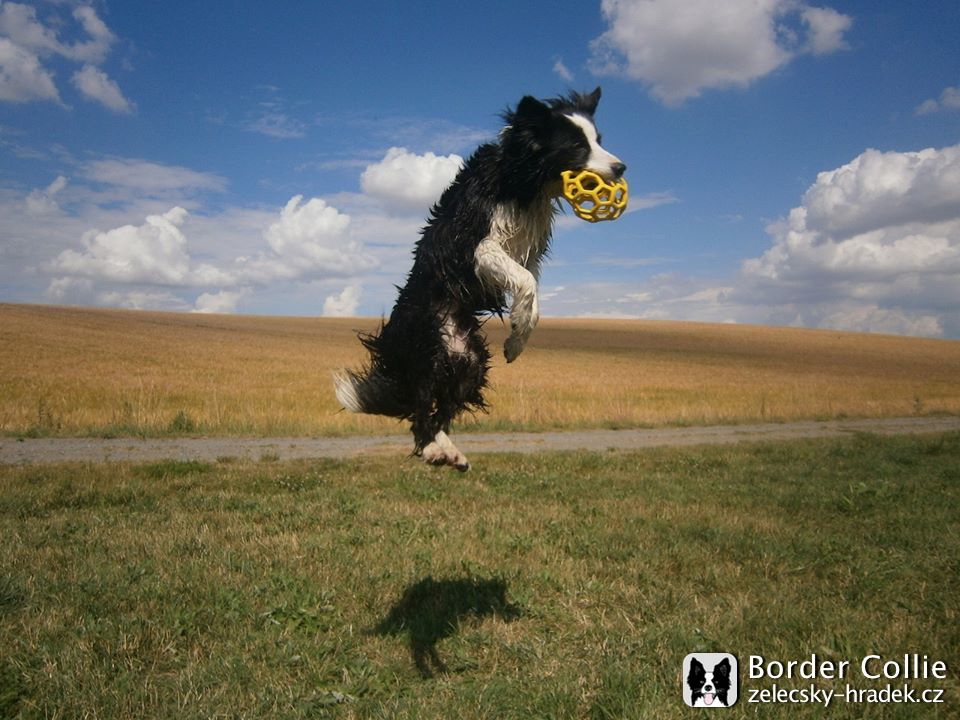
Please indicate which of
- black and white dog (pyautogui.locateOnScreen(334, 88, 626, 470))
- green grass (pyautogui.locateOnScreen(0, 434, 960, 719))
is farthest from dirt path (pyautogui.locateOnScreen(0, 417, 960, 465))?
black and white dog (pyautogui.locateOnScreen(334, 88, 626, 470))

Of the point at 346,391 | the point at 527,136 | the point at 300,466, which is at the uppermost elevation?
the point at 527,136

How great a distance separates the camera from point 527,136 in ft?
10.7

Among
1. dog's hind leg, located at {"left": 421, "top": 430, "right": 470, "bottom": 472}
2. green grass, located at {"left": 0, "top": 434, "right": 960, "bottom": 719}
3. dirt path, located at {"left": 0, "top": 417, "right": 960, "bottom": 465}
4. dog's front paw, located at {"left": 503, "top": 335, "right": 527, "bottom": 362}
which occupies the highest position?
dog's front paw, located at {"left": 503, "top": 335, "right": 527, "bottom": 362}

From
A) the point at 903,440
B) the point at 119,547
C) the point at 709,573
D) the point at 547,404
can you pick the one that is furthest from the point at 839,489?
the point at 547,404

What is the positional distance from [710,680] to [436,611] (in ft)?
7.05

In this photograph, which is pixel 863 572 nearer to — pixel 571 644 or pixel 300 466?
pixel 571 644

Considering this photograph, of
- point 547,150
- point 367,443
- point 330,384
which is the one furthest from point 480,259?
point 330,384

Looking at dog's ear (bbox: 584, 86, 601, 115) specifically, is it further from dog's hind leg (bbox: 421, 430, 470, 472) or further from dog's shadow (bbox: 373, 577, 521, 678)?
dog's shadow (bbox: 373, 577, 521, 678)

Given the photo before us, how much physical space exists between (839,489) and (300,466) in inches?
360

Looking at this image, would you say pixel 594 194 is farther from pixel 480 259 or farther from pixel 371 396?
pixel 371 396

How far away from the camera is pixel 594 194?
308 centimetres

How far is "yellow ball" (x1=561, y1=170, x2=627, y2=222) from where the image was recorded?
10.1 feet

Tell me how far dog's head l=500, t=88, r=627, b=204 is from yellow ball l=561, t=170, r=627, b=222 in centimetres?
5

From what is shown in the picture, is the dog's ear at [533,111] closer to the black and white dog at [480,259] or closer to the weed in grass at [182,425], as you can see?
the black and white dog at [480,259]
